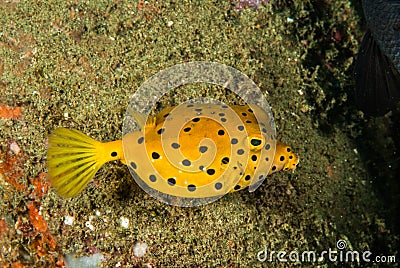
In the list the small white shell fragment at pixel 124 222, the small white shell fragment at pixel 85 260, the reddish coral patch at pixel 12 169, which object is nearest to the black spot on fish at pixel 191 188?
the small white shell fragment at pixel 124 222

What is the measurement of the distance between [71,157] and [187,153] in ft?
2.74

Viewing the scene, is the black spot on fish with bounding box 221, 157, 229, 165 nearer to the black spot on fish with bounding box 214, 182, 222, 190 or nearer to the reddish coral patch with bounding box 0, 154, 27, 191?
the black spot on fish with bounding box 214, 182, 222, 190

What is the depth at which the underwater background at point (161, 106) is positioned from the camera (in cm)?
276

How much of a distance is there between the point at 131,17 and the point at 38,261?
2.29 meters

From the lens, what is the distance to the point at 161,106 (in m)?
3.05

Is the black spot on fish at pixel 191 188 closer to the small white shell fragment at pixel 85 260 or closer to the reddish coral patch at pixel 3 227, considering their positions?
the small white shell fragment at pixel 85 260

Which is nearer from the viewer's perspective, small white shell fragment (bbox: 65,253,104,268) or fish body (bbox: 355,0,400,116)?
small white shell fragment (bbox: 65,253,104,268)

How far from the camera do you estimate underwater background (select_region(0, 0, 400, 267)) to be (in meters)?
2.76

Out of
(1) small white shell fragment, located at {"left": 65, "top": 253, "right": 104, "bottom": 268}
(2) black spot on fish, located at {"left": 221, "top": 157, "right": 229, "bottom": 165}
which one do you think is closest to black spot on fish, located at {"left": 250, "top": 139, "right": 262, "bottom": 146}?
(2) black spot on fish, located at {"left": 221, "top": 157, "right": 229, "bottom": 165}

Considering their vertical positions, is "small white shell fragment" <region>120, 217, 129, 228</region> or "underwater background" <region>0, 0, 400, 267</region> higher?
"underwater background" <region>0, 0, 400, 267</region>

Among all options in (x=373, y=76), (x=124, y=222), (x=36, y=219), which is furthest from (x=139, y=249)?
(x=373, y=76)

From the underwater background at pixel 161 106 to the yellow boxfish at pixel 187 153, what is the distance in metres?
0.39

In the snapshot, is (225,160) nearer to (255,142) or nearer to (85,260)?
(255,142)

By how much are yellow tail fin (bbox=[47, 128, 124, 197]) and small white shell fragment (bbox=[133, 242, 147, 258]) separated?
67 cm
